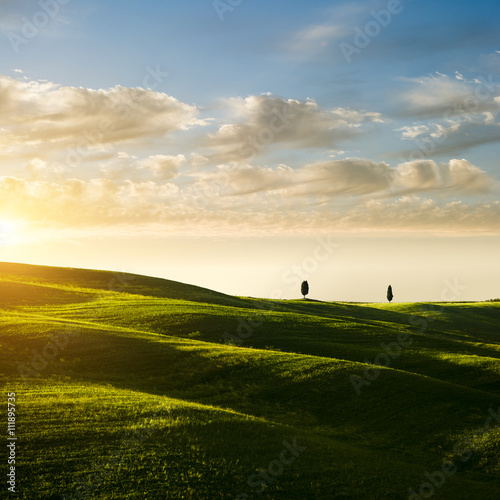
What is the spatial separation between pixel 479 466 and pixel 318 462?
11.2 meters

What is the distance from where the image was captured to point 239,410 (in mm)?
38562

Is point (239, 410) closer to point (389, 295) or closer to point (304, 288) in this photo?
point (304, 288)

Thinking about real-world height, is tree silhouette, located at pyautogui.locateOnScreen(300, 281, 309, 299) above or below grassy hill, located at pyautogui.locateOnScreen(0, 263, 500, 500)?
above

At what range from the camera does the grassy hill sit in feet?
83.7

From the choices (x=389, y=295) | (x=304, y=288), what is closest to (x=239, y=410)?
(x=304, y=288)
